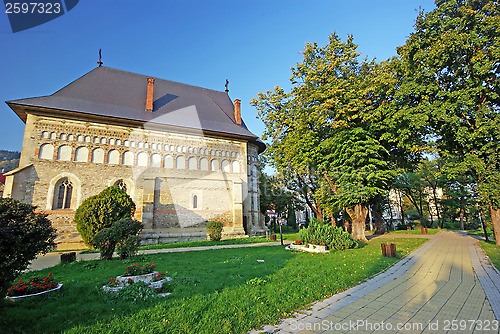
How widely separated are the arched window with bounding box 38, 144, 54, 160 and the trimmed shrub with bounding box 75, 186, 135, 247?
6.43 m

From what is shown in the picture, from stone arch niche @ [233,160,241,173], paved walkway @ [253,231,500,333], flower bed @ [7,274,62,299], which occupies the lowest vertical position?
paved walkway @ [253,231,500,333]

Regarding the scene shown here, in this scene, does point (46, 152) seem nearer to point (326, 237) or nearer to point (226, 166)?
point (226, 166)

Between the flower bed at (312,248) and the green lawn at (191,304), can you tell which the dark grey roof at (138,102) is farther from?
the green lawn at (191,304)

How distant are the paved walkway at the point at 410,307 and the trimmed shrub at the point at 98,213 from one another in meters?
13.5

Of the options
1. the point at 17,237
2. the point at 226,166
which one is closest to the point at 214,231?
the point at 226,166

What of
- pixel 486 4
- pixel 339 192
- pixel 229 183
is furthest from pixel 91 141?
pixel 486 4

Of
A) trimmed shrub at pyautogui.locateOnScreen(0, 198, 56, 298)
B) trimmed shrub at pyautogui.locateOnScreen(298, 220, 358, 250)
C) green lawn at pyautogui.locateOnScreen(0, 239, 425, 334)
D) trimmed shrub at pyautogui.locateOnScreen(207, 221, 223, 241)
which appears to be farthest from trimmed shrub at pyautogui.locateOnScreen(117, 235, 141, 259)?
trimmed shrub at pyautogui.locateOnScreen(207, 221, 223, 241)

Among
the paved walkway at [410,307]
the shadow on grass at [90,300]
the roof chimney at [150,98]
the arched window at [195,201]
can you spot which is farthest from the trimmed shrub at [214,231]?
the paved walkway at [410,307]

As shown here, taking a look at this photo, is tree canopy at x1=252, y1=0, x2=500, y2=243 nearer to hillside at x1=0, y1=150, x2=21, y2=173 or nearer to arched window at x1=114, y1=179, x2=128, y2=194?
arched window at x1=114, y1=179, x2=128, y2=194

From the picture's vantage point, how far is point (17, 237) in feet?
13.3

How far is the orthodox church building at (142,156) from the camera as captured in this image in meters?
17.5

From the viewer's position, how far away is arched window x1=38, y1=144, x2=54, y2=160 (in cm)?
1761

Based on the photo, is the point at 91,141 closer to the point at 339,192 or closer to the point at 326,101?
the point at 326,101

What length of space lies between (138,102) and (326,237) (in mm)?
19544
